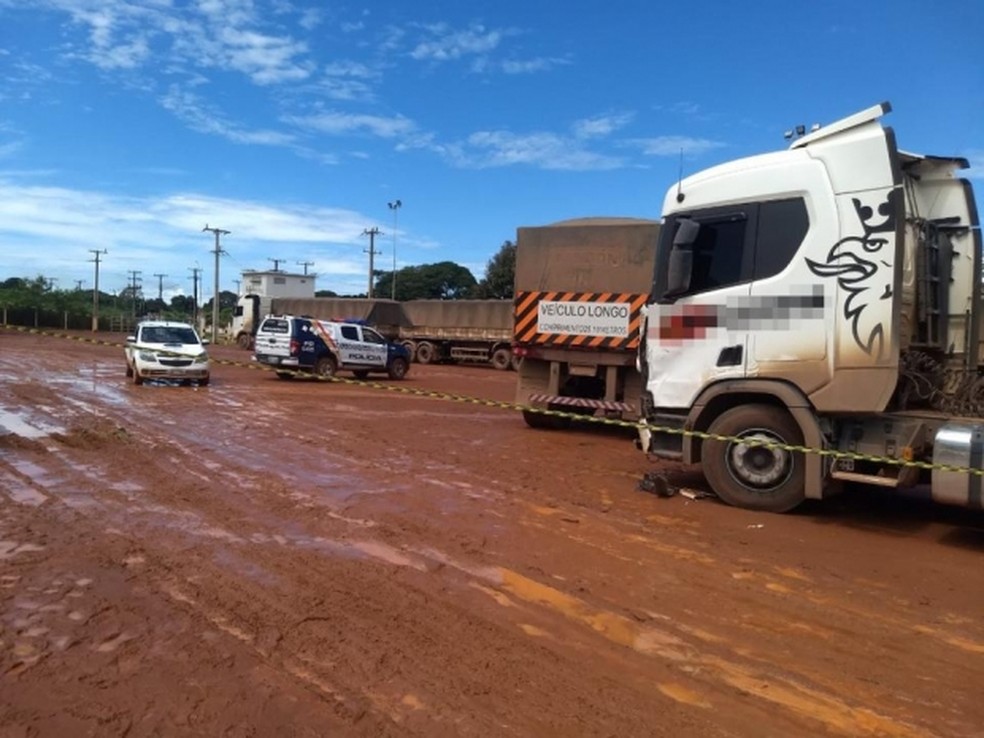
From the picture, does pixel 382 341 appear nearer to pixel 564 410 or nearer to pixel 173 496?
pixel 564 410

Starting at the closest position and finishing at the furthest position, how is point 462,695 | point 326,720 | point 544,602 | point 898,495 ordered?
point 326,720 < point 462,695 < point 544,602 < point 898,495

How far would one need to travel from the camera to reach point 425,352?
37375 mm

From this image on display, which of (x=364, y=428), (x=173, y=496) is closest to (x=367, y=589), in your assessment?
(x=173, y=496)

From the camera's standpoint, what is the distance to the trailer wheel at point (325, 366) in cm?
2417

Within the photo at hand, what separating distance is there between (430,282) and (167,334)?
76.1 m

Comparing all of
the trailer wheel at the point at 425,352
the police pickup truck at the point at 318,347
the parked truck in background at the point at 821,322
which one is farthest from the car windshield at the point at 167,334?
the trailer wheel at the point at 425,352

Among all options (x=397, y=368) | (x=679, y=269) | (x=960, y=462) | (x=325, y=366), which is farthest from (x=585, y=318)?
(x=397, y=368)

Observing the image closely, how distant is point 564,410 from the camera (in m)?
13.6

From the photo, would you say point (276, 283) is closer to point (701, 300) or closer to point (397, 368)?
point (397, 368)

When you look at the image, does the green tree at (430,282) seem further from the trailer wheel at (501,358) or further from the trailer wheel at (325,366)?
the trailer wheel at (325,366)

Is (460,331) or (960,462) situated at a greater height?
(460,331)

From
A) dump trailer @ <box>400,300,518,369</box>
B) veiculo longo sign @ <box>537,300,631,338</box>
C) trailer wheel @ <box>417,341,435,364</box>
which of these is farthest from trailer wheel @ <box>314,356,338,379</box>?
veiculo longo sign @ <box>537,300,631,338</box>

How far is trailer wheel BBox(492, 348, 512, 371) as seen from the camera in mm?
34094

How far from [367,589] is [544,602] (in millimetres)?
1159
